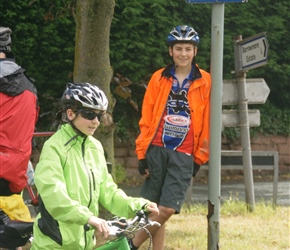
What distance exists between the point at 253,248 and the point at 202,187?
631cm

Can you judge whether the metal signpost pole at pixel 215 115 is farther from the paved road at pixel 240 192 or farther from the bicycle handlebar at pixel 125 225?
the paved road at pixel 240 192

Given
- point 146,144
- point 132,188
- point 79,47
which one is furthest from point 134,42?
point 146,144

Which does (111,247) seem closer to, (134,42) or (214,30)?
(214,30)

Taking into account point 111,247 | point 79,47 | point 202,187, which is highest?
point 79,47

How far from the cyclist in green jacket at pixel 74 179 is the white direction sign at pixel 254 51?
510 cm

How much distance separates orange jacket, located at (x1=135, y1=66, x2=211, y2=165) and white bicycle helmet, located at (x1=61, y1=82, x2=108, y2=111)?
81.5 inches

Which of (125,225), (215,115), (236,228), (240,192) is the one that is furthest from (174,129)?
(240,192)

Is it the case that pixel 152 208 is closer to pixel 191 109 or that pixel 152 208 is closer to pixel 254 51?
pixel 191 109

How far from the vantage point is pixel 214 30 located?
7.02m

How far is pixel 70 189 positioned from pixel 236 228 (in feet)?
14.9

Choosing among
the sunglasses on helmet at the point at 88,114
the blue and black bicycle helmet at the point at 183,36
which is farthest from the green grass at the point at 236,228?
the sunglasses on helmet at the point at 88,114

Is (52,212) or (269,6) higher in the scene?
(269,6)

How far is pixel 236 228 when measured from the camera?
353 inches

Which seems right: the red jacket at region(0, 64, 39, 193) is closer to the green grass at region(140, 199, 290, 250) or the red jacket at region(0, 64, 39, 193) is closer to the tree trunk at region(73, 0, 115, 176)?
the tree trunk at region(73, 0, 115, 176)
